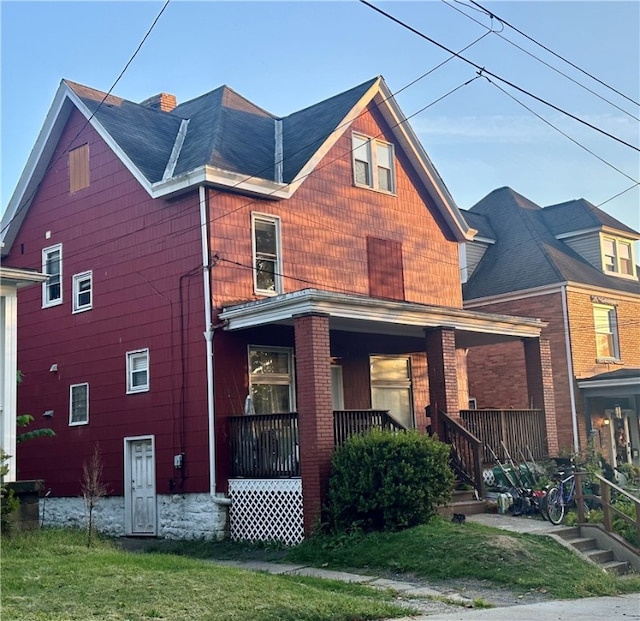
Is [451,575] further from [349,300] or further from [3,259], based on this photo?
[3,259]

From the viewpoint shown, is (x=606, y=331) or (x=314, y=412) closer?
(x=314, y=412)

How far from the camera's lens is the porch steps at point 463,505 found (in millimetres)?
15594

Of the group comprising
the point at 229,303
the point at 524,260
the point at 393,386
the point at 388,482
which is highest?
the point at 524,260

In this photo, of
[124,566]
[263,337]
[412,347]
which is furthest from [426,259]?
[124,566]

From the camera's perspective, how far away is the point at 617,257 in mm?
30438

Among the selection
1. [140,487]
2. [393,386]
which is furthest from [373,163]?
[140,487]

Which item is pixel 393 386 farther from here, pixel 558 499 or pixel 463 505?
pixel 558 499

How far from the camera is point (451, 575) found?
12.2m

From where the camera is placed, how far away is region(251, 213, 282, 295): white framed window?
725 inches

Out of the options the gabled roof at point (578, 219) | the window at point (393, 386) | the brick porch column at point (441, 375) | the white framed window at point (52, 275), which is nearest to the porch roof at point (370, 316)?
the brick porch column at point (441, 375)

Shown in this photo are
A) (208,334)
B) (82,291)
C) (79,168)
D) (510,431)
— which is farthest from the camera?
(79,168)

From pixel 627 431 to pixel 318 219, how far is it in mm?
14553

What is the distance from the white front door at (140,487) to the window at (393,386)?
543 centimetres

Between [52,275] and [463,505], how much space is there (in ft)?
36.2
